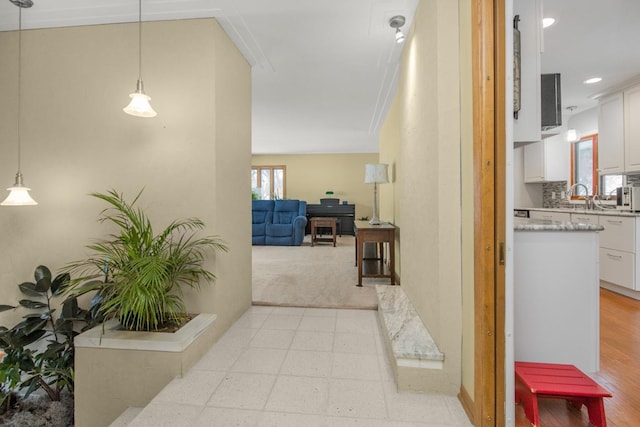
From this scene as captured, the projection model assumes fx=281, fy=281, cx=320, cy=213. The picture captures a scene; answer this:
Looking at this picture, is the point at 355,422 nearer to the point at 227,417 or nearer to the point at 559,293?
the point at 227,417

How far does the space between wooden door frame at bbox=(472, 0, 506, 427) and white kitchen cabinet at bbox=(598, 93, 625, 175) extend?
139 inches

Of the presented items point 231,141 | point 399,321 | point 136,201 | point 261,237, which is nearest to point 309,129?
point 261,237

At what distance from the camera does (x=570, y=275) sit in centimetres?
137

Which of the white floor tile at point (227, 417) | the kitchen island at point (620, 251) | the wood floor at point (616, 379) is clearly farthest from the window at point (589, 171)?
the white floor tile at point (227, 417)

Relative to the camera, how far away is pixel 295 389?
1460 millimetres

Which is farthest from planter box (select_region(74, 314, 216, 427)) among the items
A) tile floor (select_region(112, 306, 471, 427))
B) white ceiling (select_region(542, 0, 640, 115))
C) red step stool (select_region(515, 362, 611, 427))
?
white ceiling (select_region(542, 0, 640, 115))

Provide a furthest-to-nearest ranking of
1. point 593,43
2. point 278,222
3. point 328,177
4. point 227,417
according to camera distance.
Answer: point 328,177 < point 278,222 < point 593,43 < point 227,417

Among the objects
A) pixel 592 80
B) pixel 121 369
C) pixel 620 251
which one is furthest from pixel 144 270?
pixel 592 80

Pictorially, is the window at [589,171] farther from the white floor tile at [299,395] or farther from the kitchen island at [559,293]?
the white floor tile at [299,395]

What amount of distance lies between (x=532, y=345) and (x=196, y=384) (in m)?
1.75

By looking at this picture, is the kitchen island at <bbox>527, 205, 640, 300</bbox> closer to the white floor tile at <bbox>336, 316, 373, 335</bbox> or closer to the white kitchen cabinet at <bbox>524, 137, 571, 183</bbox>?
the white kitchen cabinet at <bbox>524, 137, 571, 183</bbox>

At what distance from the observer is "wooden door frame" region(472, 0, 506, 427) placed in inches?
44.8

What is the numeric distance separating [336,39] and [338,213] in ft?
17.3

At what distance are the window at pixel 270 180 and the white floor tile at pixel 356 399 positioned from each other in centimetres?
706
